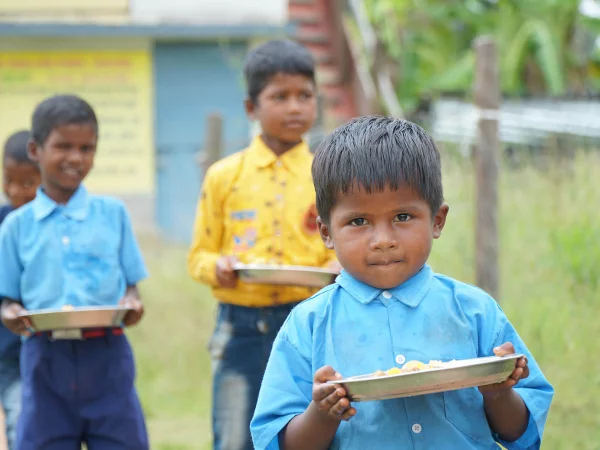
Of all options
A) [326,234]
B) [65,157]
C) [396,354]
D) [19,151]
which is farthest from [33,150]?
[396,354]

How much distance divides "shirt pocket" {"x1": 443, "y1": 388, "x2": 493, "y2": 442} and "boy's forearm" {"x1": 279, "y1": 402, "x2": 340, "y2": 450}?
11.3 inches

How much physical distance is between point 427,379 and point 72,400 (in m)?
2.22

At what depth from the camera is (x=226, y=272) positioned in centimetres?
408

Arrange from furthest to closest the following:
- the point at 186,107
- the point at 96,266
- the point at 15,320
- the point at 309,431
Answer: the point at 186,107 < the point at 96,266 < the point at 15,320 < the point at 309,431

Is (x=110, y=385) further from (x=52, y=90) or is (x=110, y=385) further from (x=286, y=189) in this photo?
(x=52, y=90)

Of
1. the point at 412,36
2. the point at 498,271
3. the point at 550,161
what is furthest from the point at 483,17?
the point at 498,271

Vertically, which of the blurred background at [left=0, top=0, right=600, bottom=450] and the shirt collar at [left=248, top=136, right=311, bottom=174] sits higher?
the blurred background at [left=0, top=0, right=600, bottom=450]

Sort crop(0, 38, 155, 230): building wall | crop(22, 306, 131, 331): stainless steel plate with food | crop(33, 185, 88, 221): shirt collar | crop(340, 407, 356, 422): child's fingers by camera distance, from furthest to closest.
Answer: crop(0, 38, 155, 230): building wall
crop(33, 185, 88, 221): shirt collar
crop(22, 306, 131, 331): stainless steel plate with food
crop(340, 407, 356, 422): child's fingers

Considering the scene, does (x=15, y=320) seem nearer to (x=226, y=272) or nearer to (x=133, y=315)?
(x=133, y=315)

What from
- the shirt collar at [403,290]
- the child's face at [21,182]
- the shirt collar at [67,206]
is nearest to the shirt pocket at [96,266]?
the shirt collar at [67,206]

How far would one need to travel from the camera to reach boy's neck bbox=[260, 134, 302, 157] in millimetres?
4434

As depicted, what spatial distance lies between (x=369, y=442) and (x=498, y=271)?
361 centimetres

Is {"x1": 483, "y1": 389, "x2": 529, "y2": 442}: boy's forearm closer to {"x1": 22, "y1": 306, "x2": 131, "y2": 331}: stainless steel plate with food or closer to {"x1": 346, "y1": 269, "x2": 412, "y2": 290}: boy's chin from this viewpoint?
{"x1": 346, "y1": 269, "x2": 412, "y2": 290}: boy's chin

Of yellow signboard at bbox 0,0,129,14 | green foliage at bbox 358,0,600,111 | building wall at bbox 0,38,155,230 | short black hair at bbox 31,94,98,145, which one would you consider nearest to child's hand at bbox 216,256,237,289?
short black hair at bbox 31,94,98,145
